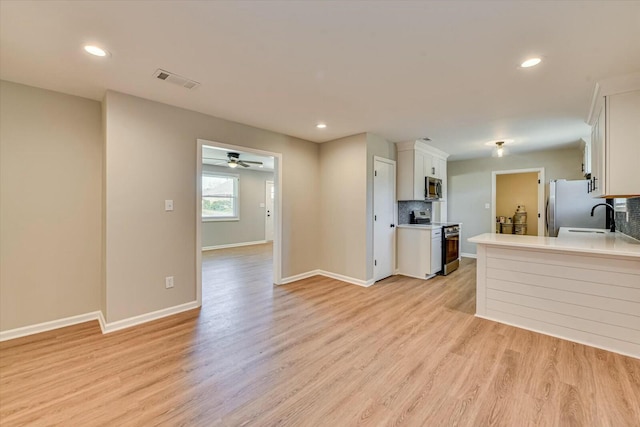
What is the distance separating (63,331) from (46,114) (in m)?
2.19

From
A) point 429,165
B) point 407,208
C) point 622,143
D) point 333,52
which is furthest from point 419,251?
point 333,52

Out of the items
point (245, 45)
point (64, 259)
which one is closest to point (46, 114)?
point (64, 259)

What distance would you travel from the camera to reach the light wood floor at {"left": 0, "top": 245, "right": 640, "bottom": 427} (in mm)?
1673

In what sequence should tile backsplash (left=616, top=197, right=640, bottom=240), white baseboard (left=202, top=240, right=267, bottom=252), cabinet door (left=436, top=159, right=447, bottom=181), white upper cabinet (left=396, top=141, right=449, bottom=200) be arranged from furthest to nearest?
white baseboard (left=202, top=240, right=267, bottom=252)
cabinet door (left=436, top=159, right=447, bottom=181)
white upper cabinet (left=396, top=141, right=449, bottom=200)
tile backsplash (left=616, top=197, right=640, bottom=240)

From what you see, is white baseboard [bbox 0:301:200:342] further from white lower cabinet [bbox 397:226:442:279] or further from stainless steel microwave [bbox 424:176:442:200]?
stainless steel microwave [bbox 424:176:442:200]

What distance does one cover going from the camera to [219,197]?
7.87 meters

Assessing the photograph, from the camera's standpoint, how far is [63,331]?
9.04ft

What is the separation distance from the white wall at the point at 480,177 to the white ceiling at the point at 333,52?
2.61 meters

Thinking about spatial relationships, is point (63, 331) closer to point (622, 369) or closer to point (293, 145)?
point (293, 145)

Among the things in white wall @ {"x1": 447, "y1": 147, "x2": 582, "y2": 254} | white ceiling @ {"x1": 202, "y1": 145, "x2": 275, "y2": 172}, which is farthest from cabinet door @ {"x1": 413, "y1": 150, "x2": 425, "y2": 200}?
white ceiling @ {"x1": 202, "y1": 145, "x2": 275, "y2": 172}

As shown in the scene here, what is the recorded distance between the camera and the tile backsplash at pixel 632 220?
296cm

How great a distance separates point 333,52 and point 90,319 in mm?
3665

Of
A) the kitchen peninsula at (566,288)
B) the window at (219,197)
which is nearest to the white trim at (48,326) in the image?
the kitchen peninsula at (566,288)

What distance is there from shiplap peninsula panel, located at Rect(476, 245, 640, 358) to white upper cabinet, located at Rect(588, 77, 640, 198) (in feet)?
2.09
